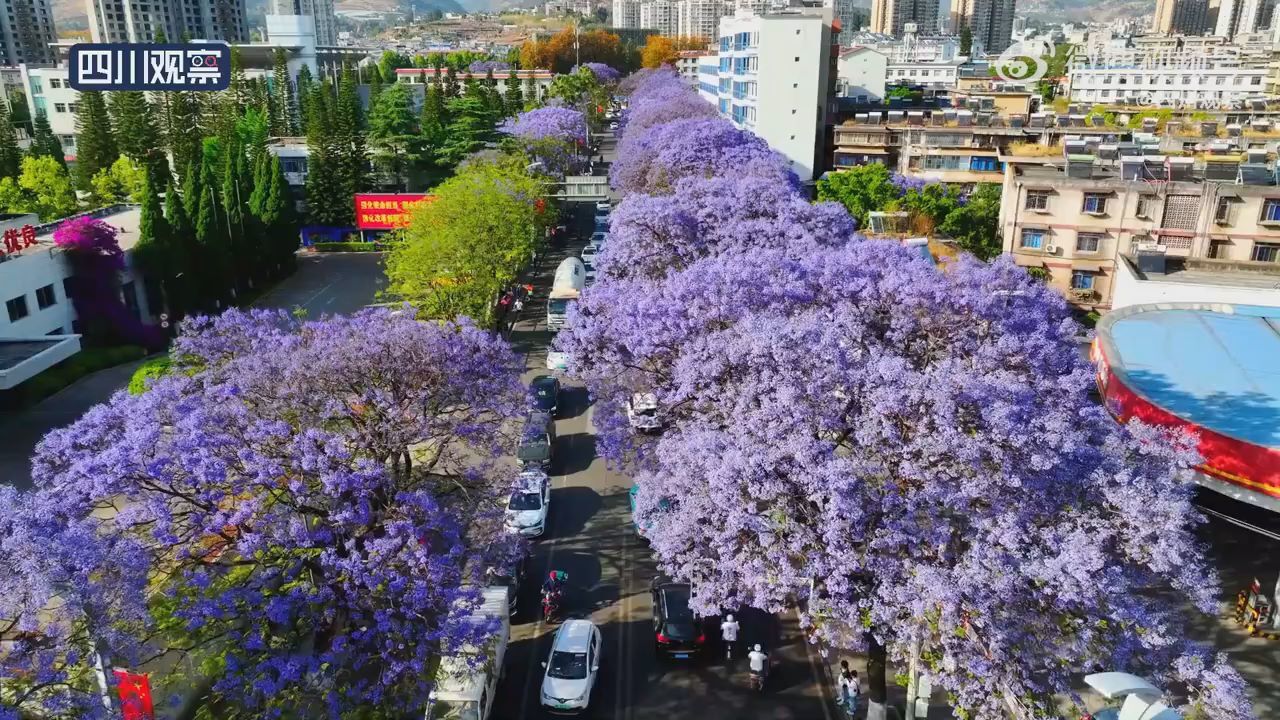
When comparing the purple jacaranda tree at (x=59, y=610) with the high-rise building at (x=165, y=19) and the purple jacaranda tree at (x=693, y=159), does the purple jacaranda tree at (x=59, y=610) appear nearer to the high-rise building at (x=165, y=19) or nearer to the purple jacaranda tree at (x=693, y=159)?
the purple jacaranda tree at (x=693, y=159)

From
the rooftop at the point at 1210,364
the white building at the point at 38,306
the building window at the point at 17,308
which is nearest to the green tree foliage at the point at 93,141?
the white building at the point at 38,306

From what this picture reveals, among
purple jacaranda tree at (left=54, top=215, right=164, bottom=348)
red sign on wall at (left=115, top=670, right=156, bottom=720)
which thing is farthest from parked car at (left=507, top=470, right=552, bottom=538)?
purple jacaranda tree at (left=54, top=215, right=164, bottom=348)

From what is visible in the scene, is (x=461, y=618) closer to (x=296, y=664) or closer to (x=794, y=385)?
(x=296, y=664)

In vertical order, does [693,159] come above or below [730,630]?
above

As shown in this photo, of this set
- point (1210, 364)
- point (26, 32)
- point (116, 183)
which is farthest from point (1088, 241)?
point (26, 32)

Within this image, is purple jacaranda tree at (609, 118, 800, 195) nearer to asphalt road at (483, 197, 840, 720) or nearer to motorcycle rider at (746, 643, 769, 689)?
asphalt road at (483, 197, 840, 720)

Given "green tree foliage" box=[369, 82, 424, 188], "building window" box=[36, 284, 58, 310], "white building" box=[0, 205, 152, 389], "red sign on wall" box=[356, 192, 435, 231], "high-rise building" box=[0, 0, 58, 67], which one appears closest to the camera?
"white building" box=[0, 205, 152, 389]

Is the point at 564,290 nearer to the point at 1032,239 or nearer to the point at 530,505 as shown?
the point at 530,505
